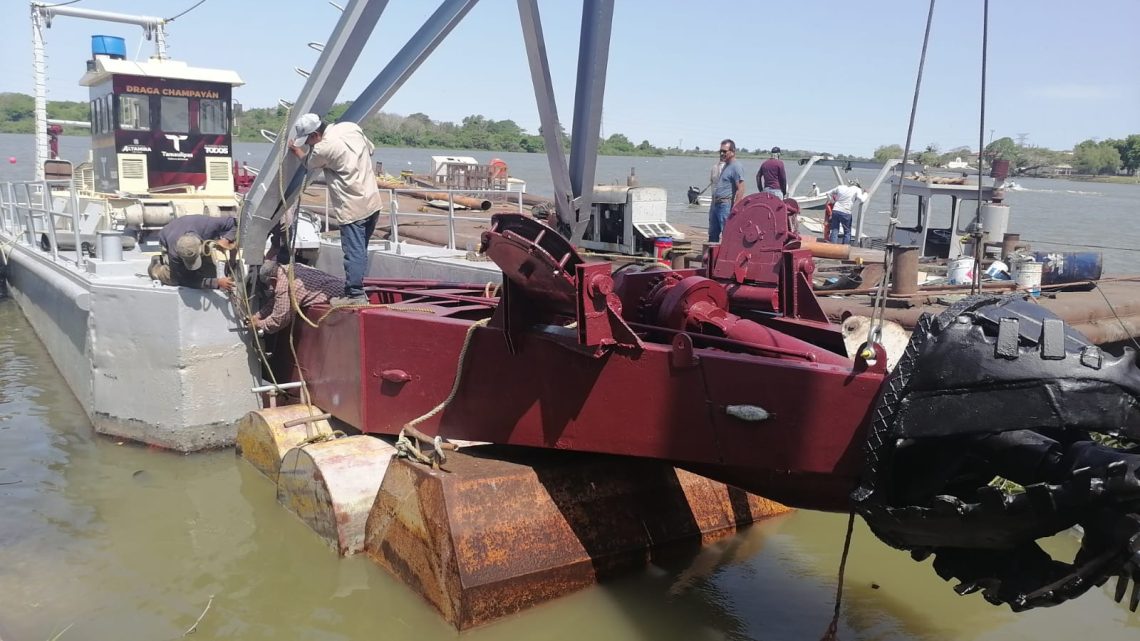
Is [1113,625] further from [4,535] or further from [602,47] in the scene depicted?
[4,535]

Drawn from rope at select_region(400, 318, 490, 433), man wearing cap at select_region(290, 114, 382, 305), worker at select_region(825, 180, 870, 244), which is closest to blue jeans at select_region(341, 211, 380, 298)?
man wearing cap at select_region(290, 114, 382, 305)

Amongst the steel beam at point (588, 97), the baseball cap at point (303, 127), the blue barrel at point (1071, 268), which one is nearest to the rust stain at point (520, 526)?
the baseball cap at point (303, 127)

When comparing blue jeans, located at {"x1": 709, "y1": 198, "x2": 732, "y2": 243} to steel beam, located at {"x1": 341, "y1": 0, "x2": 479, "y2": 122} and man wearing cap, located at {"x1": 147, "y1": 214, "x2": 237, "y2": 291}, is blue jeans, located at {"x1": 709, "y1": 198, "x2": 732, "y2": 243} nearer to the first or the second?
steel beam, located at {"x1": 341, "y1": 0, "x2": 479, "y2": 122}

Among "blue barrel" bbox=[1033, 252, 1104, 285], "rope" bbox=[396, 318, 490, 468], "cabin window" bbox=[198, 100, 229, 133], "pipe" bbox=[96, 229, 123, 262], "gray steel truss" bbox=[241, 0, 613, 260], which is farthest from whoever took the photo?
"cabin window" bbox=[198, 100, 229, 133]

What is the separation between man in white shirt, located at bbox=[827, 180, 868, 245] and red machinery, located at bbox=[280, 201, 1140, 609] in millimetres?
10699

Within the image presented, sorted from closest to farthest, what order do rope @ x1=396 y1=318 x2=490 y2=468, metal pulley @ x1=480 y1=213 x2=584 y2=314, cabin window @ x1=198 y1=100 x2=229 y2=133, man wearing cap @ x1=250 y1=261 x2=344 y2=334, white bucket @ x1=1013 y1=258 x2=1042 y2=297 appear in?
metal pulley @ x1=480 y1=213 x2=584 y2=314 < rope @ x1=396 y1=318 x2=490 y2=468 < man wearing cap @ x1=250 y1=261 x2=344 y2=334 < white bucket @ x1=1013 y1=258 x2=1042 y2=297 < cabin window @ x1=198 y1=100 x2=229 y2=133

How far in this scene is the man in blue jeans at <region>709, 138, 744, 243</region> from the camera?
11.1 metres

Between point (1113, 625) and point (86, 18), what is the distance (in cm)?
1856

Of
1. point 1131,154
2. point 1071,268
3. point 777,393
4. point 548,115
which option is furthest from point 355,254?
point 1131,154

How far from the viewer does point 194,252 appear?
729cm

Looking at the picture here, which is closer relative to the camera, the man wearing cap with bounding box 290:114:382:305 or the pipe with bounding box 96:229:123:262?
the man wearing cap with bounding box 290:114:382:305

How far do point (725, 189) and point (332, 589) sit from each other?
25.0 ft

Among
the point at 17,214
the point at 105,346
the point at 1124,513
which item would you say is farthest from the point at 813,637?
the point at 17,214

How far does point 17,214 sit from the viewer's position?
14.2 metres
